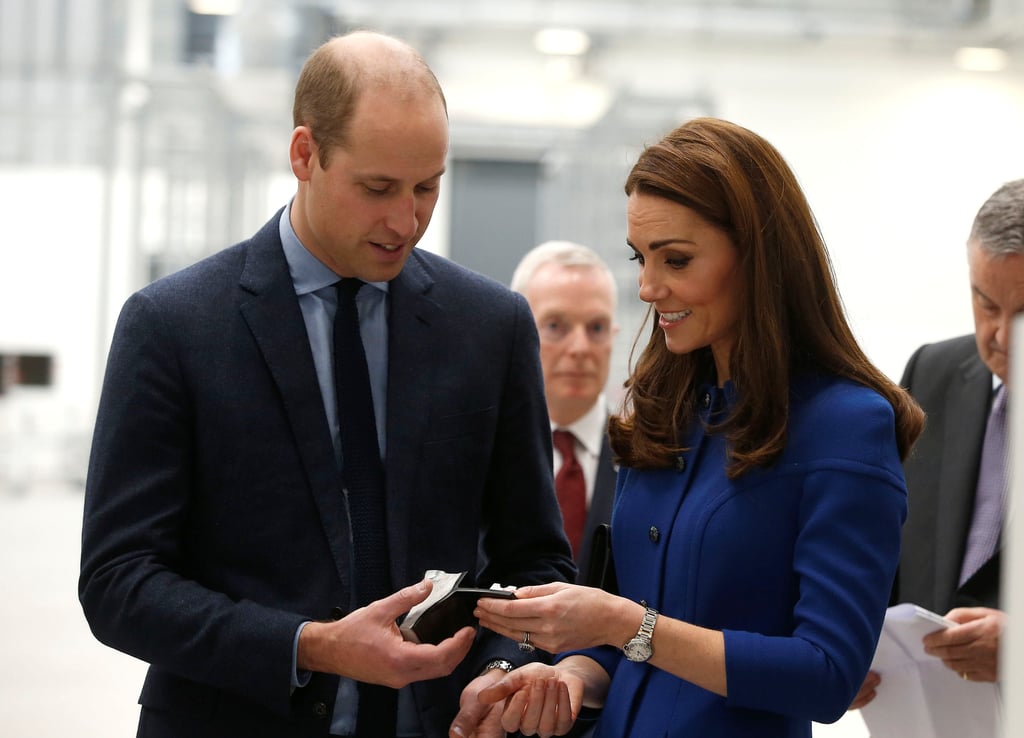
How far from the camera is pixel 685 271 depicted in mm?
1604

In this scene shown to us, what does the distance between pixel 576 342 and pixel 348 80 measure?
1.44 meters

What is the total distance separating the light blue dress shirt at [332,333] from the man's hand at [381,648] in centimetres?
18

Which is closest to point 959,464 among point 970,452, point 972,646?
point 970,452

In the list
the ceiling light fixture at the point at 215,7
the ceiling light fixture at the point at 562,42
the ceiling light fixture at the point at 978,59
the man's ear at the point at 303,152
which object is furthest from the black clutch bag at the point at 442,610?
the ceiling light fixture at the point at 215,7

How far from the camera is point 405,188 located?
1.64 m

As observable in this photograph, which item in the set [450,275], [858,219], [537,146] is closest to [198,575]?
[450,275]

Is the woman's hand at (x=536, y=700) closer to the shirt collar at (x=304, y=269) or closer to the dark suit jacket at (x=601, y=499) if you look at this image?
the shirt collar at (x=304, y=269)

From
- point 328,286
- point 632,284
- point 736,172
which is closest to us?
point 736,172

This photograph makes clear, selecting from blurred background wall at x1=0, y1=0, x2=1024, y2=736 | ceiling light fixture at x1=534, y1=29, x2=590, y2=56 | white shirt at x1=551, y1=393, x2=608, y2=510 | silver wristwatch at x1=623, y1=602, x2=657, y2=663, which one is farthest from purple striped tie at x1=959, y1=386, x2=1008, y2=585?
ceiling light fixture at x1=534, y1=29, x2=590, y2=56

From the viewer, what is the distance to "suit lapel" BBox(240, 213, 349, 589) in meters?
1.62

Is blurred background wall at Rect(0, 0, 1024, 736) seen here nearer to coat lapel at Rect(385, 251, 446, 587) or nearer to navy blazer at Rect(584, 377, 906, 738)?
coat lapel at Rect(385, 251, 446, 587)

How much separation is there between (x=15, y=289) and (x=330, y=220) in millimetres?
4673

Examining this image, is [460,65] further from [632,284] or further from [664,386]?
[664,386]

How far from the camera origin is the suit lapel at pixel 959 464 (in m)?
2.24
